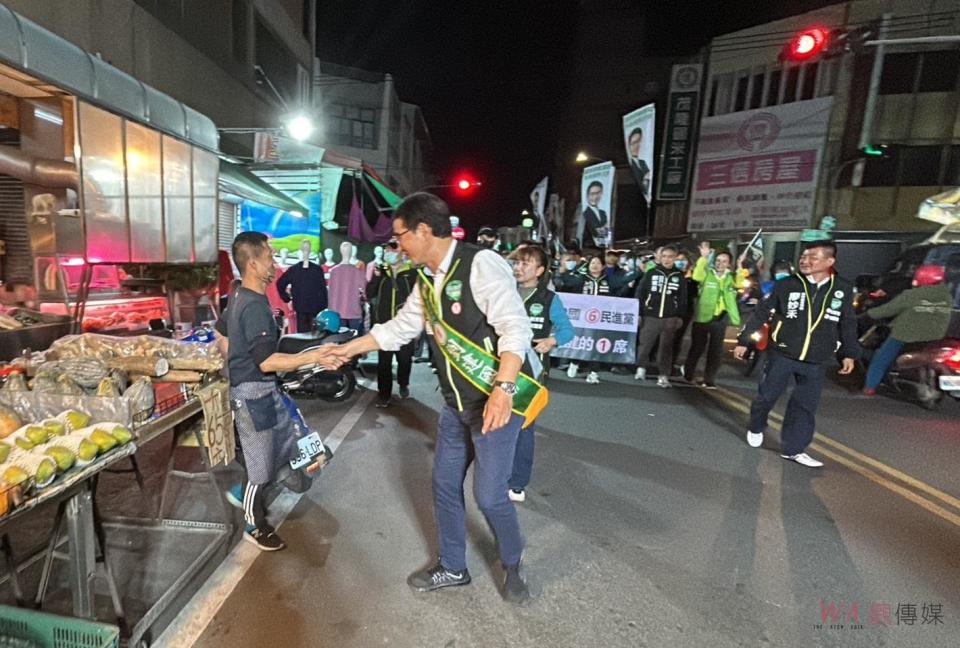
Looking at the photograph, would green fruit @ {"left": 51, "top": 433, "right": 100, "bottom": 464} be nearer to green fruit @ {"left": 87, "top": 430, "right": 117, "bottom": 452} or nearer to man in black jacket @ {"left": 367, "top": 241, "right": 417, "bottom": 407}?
green fruit @ {"left": 87, "top": 430, "right": 117, "bottom": 452}

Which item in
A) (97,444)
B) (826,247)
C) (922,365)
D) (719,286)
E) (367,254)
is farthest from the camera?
(367,254)

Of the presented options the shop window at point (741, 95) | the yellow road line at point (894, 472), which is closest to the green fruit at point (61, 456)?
the yellow road line at point (894, 472)

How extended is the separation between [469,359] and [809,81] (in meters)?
22.8

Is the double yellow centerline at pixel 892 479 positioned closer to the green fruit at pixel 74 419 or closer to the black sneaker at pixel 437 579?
the black sneaker at pixel 437 579

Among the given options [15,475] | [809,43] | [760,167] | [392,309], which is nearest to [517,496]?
[392,309]

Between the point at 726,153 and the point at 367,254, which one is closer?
the point at 367,254

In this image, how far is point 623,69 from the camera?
30.5m

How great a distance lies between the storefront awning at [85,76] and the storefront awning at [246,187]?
2196 mm

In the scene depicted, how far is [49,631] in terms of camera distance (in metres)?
1.62

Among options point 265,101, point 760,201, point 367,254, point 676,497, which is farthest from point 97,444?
point 760,201

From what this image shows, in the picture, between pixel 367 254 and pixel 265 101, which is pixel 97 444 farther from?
pixel 367 254

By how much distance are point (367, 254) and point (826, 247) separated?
584 inches

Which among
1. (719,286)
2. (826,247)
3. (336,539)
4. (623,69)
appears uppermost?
(623,69)

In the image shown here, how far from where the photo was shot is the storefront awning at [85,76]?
3.68 metres
